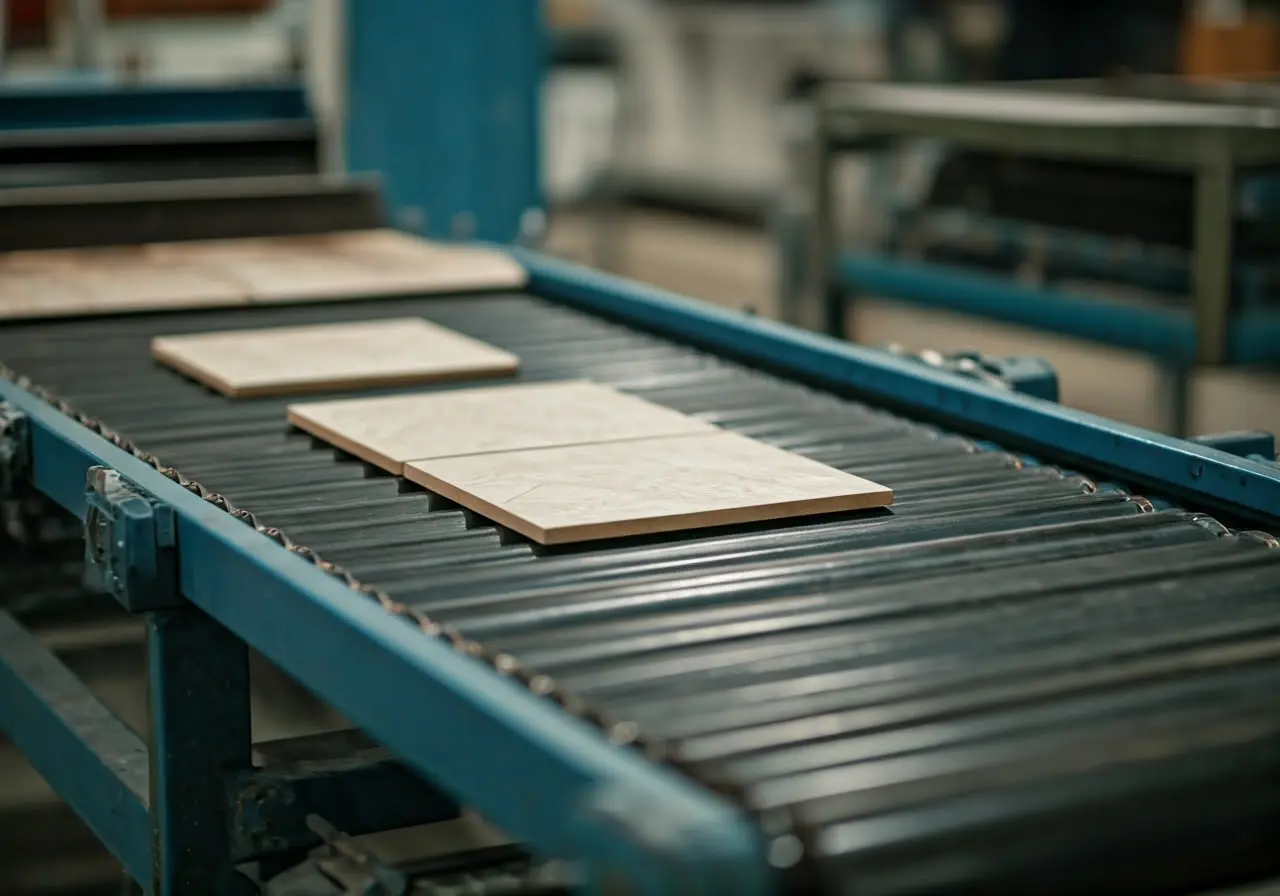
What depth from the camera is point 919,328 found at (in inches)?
291

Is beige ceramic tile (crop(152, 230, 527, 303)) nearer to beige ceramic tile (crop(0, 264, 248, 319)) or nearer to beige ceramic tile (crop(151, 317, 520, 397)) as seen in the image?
beige ceramic tile (crop(0, 264, 248, 319))

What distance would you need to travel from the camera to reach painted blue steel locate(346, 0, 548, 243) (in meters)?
4.80

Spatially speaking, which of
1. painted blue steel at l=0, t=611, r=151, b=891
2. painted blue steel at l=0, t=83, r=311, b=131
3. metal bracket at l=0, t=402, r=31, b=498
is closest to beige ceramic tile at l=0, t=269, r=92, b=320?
painted blue steel at l=0, t=611, r=151, b=891

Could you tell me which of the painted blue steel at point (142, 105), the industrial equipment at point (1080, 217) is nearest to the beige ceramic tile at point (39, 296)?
the painted blue steel at point (142, 105)

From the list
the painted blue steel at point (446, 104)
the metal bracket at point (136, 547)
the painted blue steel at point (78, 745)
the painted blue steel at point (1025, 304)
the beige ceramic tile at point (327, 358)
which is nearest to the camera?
the metal bracket at point (136, 547)

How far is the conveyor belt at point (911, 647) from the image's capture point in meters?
1.29

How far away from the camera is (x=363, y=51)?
15.7 feet

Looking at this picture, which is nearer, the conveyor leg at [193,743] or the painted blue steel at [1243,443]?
the conveyor leg at [193,743]

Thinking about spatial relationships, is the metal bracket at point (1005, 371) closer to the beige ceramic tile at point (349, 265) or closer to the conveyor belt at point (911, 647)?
the conveyor belt at point (911, 647)

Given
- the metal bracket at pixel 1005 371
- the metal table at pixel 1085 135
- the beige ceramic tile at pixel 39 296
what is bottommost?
the metal bracket at pixel 1005 371

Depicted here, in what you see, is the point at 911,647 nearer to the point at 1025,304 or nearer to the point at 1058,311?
the point at 1058,311

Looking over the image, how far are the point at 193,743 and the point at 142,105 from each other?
263 cm

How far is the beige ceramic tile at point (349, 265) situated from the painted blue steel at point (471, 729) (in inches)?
56.6

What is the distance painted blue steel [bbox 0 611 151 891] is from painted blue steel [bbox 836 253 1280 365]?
2.83 metres
